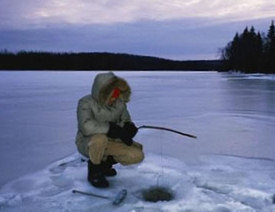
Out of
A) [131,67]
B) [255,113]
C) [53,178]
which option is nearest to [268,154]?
[53,178]

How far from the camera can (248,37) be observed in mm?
60375

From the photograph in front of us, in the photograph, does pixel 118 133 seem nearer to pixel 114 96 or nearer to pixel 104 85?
pixel 114 96

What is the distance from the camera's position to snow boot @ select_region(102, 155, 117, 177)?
3.74m

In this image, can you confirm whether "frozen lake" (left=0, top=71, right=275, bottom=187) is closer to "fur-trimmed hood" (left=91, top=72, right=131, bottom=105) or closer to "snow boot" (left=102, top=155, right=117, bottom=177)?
"snow boot" (left=102, top=155, right=117, bottom=177)

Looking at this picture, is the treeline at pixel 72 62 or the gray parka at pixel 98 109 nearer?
the gray parka at pixel 98 109

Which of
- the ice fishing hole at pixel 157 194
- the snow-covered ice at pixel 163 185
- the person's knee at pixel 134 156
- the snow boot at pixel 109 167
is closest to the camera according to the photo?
the snow-covered ice at pixel 163 185

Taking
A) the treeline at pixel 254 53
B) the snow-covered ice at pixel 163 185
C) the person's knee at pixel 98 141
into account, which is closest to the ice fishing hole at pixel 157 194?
the snow-covered ice at pixel 163 185

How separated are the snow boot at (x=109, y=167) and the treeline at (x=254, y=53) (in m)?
49.6

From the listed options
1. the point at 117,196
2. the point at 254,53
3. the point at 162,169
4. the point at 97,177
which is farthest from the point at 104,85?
the point at 254,53

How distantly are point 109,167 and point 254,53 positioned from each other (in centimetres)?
5688

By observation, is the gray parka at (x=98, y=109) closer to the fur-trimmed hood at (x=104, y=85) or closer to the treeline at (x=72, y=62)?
the fur-trimmed hood at (x=104, y=85)

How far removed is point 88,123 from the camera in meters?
3.39

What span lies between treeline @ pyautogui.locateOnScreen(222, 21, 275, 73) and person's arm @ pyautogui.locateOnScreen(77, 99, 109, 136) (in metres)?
49.9

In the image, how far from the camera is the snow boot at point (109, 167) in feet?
12.3
